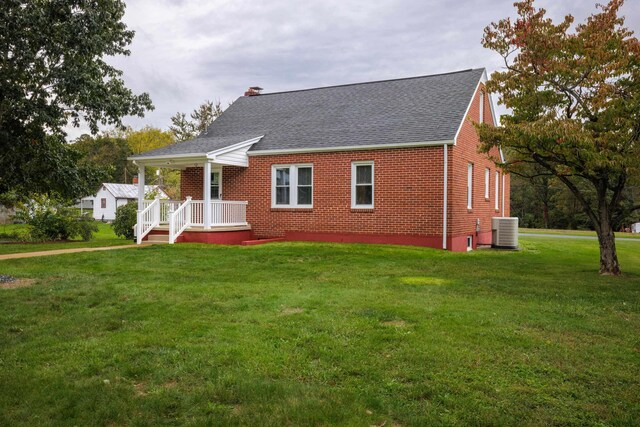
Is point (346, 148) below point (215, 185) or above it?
above

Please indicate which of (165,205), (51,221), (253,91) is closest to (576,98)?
(165,205)

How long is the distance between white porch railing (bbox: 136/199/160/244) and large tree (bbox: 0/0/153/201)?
5.63 meters

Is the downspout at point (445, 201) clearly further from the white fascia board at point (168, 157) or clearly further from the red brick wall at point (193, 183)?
the red brick wall at point (193, 183)

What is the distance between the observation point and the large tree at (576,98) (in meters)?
10.1

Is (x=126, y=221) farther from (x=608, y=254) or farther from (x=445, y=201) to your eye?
(x=608, y=254)

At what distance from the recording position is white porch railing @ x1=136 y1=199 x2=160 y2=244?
16.4 metres

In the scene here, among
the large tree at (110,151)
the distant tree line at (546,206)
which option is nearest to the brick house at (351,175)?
the distant tree line at (546,206)

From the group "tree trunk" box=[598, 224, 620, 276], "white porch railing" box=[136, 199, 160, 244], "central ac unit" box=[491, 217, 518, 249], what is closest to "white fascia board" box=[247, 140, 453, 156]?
"white porch railing" box=[136, 199, 160, 244]

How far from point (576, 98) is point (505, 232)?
8606mm

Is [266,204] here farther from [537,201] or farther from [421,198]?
[537,201]

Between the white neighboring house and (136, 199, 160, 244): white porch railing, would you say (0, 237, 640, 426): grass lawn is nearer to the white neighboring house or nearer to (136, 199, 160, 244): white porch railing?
(136, 199, 160, 244): white porch railing

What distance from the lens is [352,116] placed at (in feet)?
60.1

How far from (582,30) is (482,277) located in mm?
5924

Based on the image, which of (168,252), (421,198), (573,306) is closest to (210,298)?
(573,306)
